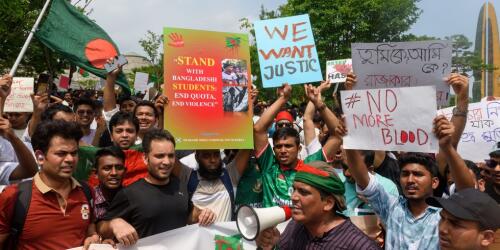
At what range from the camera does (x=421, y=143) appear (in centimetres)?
325

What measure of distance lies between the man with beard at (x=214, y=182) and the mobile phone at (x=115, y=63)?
2.02 meters

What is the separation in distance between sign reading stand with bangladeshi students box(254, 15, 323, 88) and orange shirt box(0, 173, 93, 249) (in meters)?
2.48

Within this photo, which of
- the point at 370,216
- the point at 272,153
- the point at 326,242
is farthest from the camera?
the point at 272,153

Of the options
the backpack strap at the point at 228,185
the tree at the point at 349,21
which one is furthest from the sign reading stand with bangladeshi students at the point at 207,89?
the tree at the point at 349,21

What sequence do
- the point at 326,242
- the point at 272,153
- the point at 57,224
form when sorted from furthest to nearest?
the point at 272,153, the point at 57,224, the point at 326,242

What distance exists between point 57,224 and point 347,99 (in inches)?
89.3

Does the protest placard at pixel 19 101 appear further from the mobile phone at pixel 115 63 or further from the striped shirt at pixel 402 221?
the striped shirt at pixel 402 221

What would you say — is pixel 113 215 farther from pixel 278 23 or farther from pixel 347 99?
pixel 278 23

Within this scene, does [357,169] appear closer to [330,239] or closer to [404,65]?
[404,65]

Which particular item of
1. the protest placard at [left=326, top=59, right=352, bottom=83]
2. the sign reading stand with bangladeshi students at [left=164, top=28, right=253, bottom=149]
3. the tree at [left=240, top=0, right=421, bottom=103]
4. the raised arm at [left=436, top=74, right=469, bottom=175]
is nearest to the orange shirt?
the sign reading stand with bangladeshi students at [left=164, top=28, right=253, bottom=149]

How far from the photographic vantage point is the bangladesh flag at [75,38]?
5.95m

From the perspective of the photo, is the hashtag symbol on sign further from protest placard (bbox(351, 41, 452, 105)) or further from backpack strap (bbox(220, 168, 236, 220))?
backpack strap (bbox(220, 168, 236, 220))

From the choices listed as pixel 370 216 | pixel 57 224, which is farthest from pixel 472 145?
pixel 57 224

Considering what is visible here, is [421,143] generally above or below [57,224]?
above
